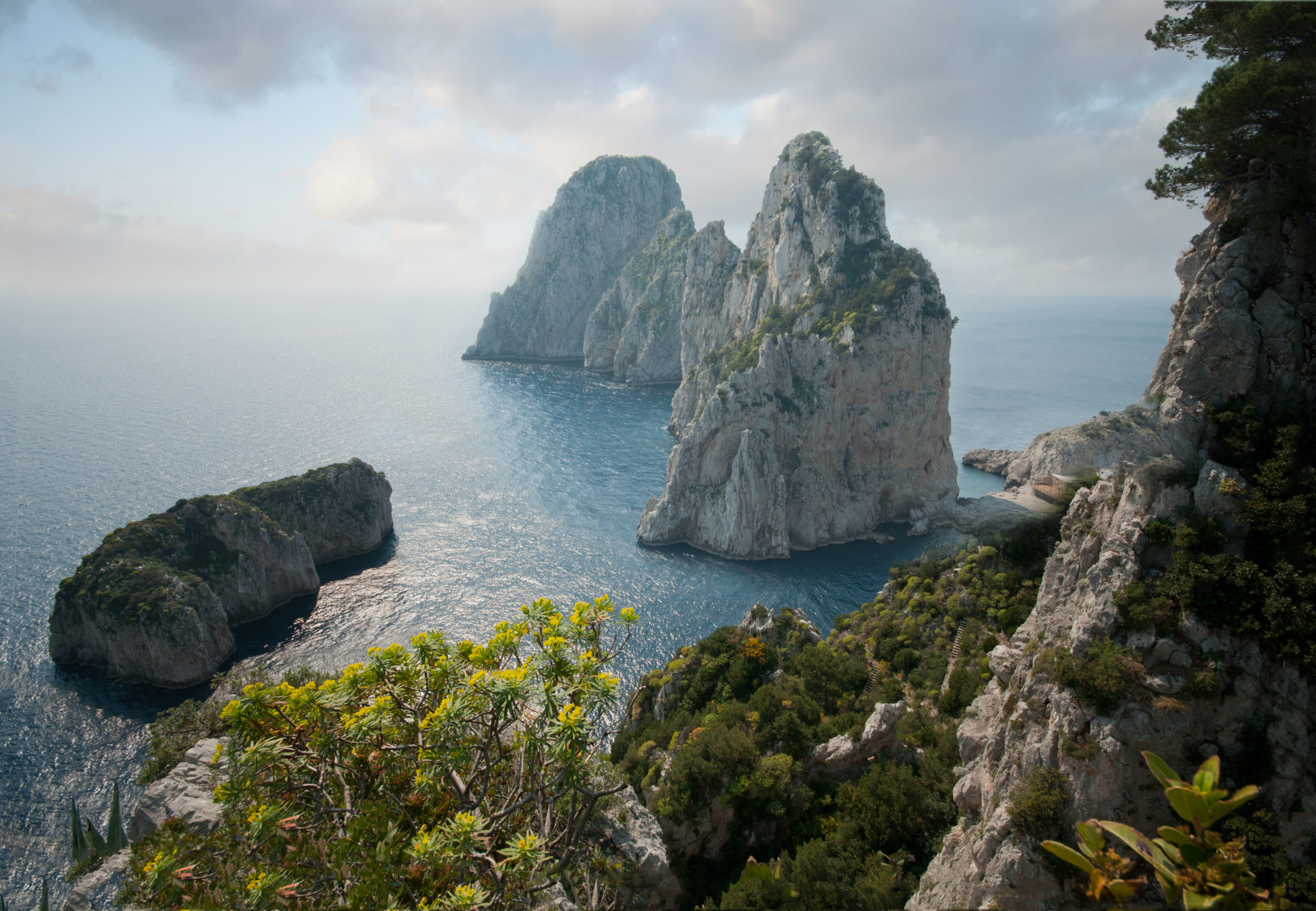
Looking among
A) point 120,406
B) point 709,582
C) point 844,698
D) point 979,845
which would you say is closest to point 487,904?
point 979,845

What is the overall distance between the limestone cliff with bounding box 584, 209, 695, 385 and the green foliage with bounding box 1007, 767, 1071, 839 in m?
130

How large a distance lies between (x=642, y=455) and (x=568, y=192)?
373 ft

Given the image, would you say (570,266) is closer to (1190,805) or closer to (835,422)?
(835,422)

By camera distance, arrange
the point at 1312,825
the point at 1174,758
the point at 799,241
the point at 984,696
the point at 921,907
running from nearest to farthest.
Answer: the point at 1312,825, the point at 1174,758, the point at 921,907, the point at 984,696, the point at 799,241

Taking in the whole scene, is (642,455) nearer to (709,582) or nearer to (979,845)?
(709,582)

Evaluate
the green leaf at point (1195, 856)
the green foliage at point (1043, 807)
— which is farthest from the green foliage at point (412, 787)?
the green foliage at point (1043, 807)

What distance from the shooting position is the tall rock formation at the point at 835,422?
67750 millimetres

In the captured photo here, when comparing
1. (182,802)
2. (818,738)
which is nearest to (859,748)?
(818,738)

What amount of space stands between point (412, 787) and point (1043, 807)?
1367cm

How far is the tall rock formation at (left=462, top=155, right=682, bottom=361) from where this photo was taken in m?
174

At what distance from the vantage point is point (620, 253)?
591ft

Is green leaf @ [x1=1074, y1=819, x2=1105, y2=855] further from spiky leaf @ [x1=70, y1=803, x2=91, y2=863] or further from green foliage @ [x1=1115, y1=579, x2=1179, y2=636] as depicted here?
spiky leaf @ [x1=70, y1=803, x2=91, y2=863]

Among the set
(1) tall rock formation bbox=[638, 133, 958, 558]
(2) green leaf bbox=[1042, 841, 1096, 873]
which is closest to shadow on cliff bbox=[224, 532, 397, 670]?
(1) tall rock formation bbox=[638, 133, 958, 558]

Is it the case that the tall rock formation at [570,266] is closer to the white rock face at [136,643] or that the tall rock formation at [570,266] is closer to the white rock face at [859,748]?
the white rock face at [136,643]
